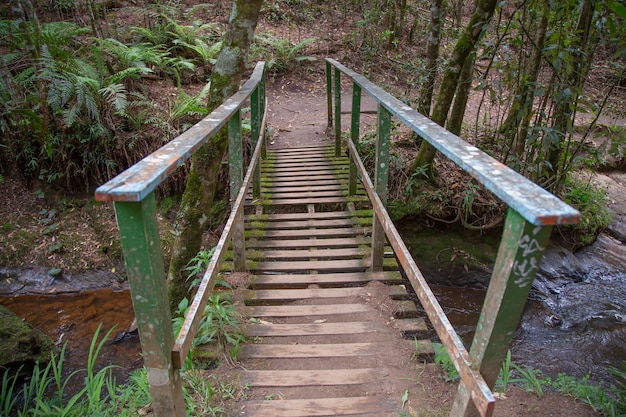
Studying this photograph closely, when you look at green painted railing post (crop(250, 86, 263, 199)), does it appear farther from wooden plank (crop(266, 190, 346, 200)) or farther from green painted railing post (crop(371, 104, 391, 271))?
green painted railing post (crop(371, 104, 391, 271))

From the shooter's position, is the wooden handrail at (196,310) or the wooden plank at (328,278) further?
the wooden plank at (328,278)

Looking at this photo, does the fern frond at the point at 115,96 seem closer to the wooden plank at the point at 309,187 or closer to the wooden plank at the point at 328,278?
the wooden plank at the point at 309,187

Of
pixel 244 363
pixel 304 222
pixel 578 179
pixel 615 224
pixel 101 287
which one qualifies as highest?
pixel 244 363

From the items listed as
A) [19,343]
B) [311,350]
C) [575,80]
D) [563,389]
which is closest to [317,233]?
[311,350]

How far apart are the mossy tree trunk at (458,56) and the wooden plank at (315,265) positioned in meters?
2.80

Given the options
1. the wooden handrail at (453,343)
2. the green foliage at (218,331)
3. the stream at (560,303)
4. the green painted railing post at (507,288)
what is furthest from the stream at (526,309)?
the green painted railing post at (507,288)

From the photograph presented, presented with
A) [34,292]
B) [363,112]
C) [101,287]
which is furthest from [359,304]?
[363,112]

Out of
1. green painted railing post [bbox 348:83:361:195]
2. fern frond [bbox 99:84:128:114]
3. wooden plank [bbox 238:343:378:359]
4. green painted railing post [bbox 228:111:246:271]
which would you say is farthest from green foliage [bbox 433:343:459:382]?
fern frond [bbox 99:84:128:114]

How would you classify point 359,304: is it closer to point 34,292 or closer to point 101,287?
point 101,287

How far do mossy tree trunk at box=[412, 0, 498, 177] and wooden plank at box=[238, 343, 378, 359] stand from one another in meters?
3.72

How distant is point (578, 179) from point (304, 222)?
520cm

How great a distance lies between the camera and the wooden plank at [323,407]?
6.35 ft

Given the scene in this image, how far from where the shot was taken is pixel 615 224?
6.47m

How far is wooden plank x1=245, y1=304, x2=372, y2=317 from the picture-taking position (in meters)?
2.76
